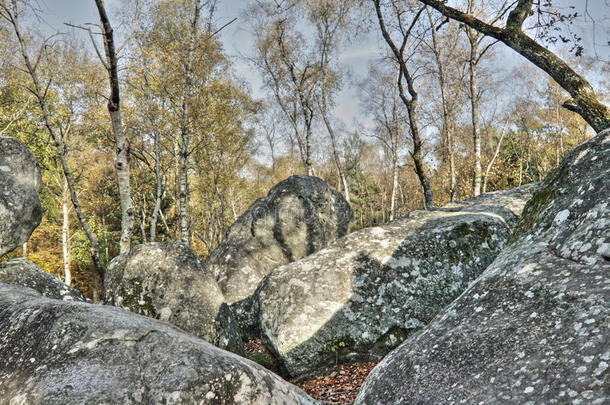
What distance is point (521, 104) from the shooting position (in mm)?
36156

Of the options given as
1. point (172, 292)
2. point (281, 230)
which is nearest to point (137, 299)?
point (172, 292)

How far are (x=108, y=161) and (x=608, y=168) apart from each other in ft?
111

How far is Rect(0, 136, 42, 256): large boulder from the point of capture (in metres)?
8.47

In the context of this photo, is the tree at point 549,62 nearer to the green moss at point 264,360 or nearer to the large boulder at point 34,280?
the green moss at point 264,360

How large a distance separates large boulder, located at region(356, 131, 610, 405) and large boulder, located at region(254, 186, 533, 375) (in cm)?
379

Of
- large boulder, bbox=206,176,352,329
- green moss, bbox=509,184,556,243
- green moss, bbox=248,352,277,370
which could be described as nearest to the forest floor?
green moss, bbox=248,352,277,370

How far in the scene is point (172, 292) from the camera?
26.0ft

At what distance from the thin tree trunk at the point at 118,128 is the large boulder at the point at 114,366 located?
5.50 meters

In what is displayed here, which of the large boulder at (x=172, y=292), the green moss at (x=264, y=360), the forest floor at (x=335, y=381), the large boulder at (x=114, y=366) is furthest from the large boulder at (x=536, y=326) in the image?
the large boulder at (x=172, y=292)

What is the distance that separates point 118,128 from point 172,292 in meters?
3.93

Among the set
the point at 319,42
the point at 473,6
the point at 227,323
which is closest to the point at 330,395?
the point at 227,323

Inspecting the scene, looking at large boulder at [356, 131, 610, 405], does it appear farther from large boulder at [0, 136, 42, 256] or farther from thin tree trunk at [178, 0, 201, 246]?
thin tree trunk at [178, 0, 201, 246]

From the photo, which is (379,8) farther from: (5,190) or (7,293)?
(7,293)

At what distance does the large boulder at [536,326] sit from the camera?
2143mm
